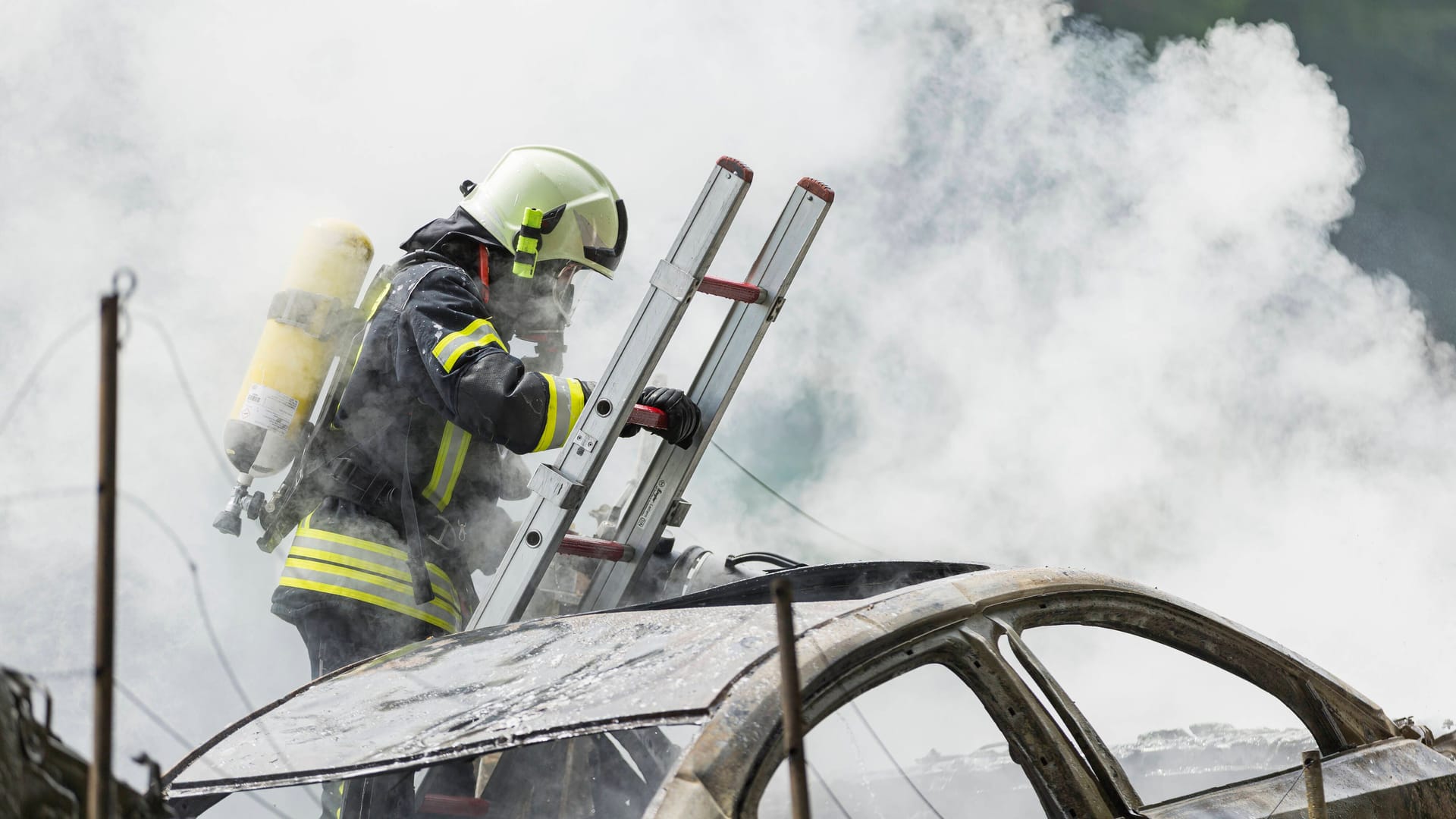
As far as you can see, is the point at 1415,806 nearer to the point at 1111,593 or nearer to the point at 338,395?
the point at 1111,593

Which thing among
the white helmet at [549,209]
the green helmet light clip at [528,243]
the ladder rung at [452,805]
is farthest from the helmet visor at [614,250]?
the ladder rung at [452,805]

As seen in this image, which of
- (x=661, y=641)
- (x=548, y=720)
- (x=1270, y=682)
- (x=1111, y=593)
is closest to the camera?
(x=548, y=720)

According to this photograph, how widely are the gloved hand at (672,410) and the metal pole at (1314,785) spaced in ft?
4.87

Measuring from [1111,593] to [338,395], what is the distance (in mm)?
1992

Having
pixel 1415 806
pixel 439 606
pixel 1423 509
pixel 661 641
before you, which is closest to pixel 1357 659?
pixel 1423 509

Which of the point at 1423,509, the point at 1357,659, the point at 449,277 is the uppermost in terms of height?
the point at 1423,509

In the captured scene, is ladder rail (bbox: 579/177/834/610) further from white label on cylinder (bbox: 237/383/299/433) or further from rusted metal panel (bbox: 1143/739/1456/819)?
rusted metal panel (bbox: 1143/739/1456/819)

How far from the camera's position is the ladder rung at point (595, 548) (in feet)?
9.18

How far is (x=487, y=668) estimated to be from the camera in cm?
199

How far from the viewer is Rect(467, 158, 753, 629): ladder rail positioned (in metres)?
2.61

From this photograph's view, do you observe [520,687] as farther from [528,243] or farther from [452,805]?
[528,243]

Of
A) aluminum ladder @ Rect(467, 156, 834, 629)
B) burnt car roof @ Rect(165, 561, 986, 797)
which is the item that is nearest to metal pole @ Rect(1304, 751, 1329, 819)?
burnt car roof @ Rect(165, 561, 986, 797)

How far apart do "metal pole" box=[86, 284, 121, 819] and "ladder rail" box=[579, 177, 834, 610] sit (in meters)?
2.00

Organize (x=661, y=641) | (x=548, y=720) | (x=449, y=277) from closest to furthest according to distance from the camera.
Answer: (x=548, y=720), (x=661, y=641), (x=449, y=277)
